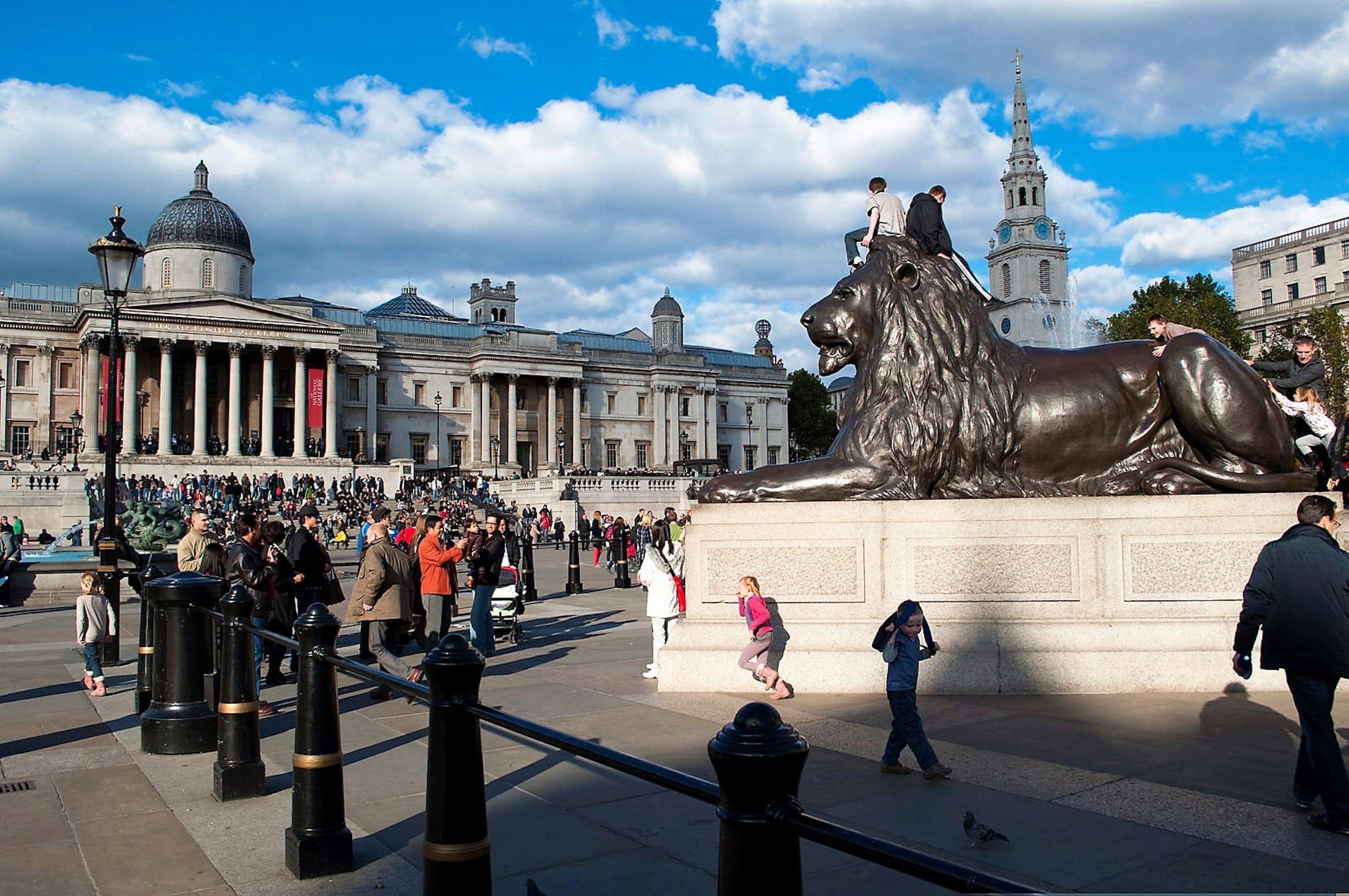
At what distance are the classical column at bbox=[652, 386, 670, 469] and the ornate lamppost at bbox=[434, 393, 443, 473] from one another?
19.1 metres

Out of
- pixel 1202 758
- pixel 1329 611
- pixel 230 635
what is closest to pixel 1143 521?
pixel 1202 758

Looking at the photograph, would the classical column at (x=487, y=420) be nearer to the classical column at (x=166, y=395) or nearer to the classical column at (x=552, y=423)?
the classical column at (x=552, y=423)

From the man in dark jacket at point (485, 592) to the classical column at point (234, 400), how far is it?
61199 millimetres

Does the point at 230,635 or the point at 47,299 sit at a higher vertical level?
the point at 47,299

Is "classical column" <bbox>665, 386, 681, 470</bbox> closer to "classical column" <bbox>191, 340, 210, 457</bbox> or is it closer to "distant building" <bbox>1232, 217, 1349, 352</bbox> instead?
"classical column" <bbox>191, 340, 210, 457</bbox>

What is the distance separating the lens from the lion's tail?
7.88 m

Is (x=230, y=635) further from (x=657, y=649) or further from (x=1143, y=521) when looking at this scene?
(x=1143, y=521)

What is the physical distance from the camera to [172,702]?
680cm

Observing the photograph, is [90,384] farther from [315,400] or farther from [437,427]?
[437,427]

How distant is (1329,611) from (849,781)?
2.41 m

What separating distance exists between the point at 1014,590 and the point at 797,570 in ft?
5.31

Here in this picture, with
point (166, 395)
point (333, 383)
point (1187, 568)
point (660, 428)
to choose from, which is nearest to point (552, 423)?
point (660, 428)

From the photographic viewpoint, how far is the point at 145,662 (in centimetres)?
865

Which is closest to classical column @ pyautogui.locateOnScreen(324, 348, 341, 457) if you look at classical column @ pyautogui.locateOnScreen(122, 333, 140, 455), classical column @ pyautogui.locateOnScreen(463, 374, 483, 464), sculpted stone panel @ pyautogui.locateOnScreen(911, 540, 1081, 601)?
classical column @ pyautogui.locateOnScreen(122, 333, 140, 455)
